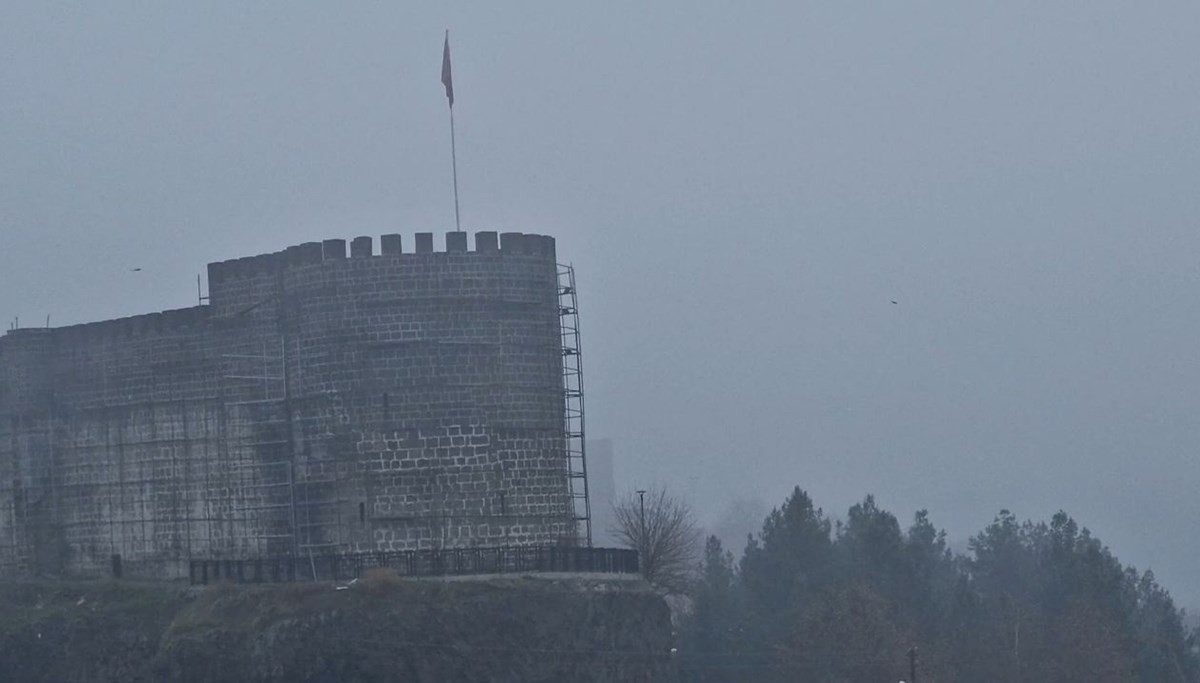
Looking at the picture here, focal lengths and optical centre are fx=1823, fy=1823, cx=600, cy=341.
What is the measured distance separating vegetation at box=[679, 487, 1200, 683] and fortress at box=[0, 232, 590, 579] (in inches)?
344

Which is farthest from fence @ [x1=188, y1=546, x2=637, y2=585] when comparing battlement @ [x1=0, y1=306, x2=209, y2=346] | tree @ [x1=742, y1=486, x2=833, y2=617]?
tree @ [x1=742, y1=486, x2=833, y2=617]

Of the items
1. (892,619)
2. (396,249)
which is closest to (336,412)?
(396,249)

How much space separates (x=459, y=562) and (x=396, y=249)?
6.62 metres

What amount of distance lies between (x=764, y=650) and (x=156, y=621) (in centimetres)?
1689

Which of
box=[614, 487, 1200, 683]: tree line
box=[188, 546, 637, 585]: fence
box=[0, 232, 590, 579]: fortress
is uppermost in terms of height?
box=[0, 232, 590, 579]: fortress

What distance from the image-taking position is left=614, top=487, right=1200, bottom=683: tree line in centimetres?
4472

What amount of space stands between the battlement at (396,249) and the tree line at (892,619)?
12425 millimetres

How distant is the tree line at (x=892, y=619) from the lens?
147 ft

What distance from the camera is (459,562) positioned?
36.6m

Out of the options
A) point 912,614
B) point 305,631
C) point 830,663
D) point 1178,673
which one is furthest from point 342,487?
point 1178,673

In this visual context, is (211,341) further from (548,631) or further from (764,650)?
(764,650)

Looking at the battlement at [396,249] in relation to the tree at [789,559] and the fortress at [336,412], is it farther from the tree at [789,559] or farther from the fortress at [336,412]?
the tree at [789,559]

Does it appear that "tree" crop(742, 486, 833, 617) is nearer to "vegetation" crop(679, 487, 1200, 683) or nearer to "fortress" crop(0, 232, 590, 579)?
"vegetation" crop(679, 487, 1200, 683)

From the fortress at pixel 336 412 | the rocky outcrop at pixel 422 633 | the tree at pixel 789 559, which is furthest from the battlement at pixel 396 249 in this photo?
the tree at pixel 789 559
